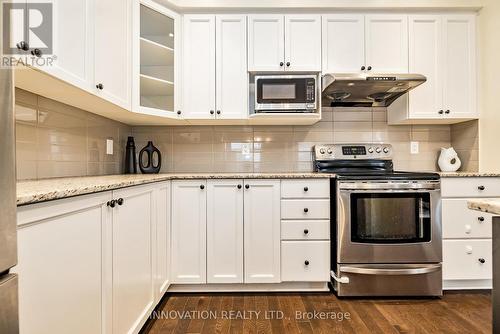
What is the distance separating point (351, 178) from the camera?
2008mm

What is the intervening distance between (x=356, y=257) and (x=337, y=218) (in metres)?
0.31

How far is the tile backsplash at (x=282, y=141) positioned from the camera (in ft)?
8.66

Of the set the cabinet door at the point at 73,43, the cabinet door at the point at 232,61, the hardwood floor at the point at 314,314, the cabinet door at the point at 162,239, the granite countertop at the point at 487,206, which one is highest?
the cabinet door at the point at 232,61

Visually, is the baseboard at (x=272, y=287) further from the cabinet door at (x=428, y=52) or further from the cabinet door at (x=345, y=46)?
the cabinet door at (x=428, y=52)

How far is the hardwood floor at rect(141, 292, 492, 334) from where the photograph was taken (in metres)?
1.64

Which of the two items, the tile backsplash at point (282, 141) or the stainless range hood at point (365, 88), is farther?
the tile backsplash at point (282, 141)

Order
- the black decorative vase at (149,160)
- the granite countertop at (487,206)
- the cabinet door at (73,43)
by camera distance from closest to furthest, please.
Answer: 1. the granite countertop at (487,206)
2. the cabinet door at (73,43)
3. the black decorative vase at (149,160)

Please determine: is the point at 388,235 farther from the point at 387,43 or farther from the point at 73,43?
the point at 73,43

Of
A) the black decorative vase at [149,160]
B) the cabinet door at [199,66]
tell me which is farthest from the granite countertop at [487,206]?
the black decorative vase at [149,160]

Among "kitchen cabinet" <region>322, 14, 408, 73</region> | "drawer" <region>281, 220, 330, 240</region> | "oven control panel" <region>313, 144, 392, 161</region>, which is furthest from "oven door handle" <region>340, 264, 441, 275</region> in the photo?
"kitchen cabinet" <region>322, 14, 408, 73</region>

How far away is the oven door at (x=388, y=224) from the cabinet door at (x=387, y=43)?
40.6 inches

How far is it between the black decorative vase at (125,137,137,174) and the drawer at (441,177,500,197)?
247cm

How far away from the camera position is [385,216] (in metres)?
2.02

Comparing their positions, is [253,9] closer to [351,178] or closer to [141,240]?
[351,178]
